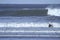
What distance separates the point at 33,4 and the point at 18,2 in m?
0.14

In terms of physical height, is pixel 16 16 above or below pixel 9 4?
below

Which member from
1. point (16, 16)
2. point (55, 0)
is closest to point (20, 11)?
point (16, 16)

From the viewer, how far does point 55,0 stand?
3.49 ft

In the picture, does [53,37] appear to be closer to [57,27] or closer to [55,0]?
[57,27]

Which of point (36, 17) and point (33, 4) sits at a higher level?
point (33, 4)

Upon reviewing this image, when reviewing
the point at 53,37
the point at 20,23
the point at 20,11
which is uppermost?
the point at 20,11

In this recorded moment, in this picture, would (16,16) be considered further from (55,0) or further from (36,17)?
(55,0)

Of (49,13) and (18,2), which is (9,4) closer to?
(18,2)

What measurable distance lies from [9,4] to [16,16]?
0.13 metres

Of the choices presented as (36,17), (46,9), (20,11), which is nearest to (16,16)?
(20,11)

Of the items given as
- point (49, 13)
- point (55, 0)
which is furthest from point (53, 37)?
point (55, 0)

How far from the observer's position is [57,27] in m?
1.06

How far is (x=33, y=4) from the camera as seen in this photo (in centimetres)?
104

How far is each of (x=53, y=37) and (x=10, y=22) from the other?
418 millimetres
